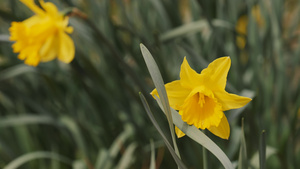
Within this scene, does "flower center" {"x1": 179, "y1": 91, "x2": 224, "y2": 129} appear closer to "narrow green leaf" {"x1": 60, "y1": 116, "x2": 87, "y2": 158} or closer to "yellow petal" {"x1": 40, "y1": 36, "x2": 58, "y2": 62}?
"yellow petal" {"x1": 40, "y1": 36, "x2": 58, "y2": 62}

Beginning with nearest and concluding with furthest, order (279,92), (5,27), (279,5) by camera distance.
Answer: (279,92)
(279,5)
(5,27)

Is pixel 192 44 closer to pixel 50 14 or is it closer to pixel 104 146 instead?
pixel 104 146

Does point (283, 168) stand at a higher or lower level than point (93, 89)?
lower

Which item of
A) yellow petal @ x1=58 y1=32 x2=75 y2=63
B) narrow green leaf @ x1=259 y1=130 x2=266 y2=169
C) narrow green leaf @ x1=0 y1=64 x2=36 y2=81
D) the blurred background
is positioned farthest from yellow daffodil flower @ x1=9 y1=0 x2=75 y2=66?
narrow green leaf @ x1=259 y1=130 x2=266 y2=169

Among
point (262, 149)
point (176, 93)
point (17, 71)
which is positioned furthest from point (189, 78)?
point (17, 71)

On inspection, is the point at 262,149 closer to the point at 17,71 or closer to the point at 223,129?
the point at 223,129

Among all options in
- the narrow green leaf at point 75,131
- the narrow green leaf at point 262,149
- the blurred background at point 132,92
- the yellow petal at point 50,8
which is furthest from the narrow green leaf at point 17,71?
the narrow green leaf at point 262,149

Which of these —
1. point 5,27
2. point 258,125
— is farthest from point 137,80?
point 5,27
